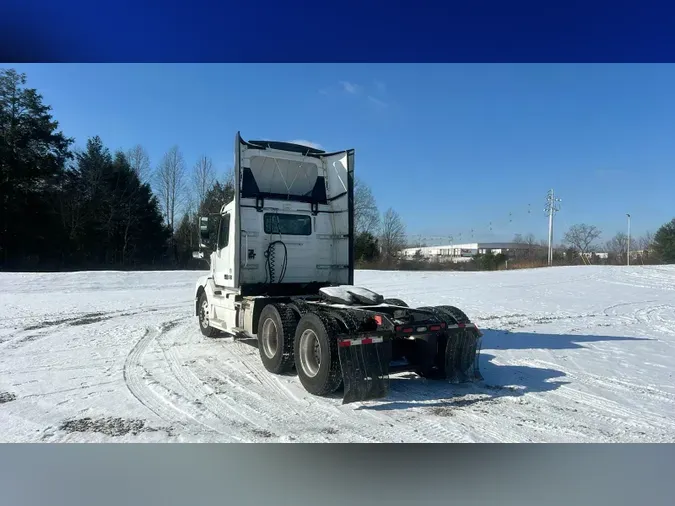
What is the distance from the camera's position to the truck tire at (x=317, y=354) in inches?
246

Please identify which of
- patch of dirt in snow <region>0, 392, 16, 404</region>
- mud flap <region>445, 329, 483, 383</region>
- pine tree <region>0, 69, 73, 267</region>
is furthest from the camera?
pine tree <region>0, 69, 73, 267</region>

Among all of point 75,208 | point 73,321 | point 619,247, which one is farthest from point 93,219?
point 619,247

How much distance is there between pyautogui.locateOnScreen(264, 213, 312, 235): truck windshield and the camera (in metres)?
9.19

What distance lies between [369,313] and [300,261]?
3062mm

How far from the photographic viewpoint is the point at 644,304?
1769cm

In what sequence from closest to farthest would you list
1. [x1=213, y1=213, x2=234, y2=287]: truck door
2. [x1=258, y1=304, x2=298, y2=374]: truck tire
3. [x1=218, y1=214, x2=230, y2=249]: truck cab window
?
[x1=258, y1=304, x2=298, y2=374]: truck tire → [x1=213, y1=213, x2=234, y2=287]: truck door → [x1=218, y1=214, x2=230, y2=249]: truck cab window

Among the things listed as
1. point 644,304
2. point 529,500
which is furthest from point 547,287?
point 529,500

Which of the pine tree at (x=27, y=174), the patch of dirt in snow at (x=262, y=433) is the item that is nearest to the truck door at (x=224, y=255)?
the patch of dirt in snow at (x=262, y=433)

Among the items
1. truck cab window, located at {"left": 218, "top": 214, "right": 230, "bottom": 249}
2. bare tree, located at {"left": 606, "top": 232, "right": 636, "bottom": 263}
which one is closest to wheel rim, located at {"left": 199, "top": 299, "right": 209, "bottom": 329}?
truck cab window, located at {"left": 218, "top": 214, "right": 230, "bottom": 249}

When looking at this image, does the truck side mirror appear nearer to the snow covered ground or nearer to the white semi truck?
the white semi truck

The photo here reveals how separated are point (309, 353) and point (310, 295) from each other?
2389 millimetres

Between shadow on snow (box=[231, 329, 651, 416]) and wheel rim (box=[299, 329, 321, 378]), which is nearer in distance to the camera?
shadow on snow (box=[231, 329, 651, 416])

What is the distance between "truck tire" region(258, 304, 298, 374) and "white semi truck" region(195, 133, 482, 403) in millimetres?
16
